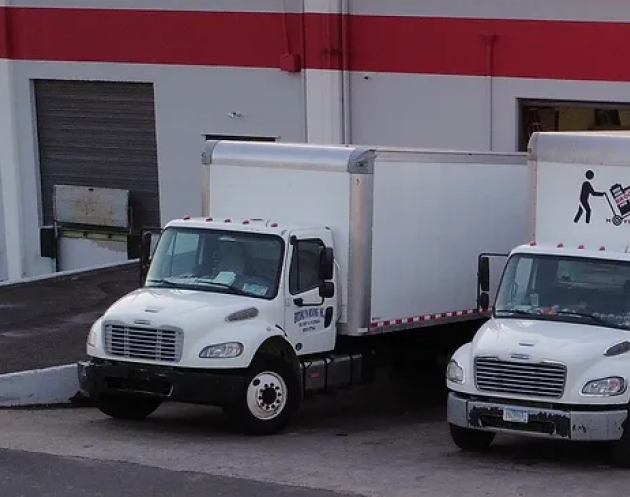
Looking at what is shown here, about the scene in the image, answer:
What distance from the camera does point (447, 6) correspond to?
23.6m

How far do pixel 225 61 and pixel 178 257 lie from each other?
1080cm

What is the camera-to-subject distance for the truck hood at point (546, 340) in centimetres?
1352

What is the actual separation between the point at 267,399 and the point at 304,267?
1.60 metres

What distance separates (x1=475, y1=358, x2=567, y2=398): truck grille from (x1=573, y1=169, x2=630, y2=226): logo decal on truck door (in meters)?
2.18

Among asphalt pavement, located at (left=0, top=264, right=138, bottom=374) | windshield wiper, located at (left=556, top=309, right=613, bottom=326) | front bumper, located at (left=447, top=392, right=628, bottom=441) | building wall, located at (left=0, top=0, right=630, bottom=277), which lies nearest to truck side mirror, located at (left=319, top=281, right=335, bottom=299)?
front bumper, located at (left=447, top=392, right=628, bottom=441)

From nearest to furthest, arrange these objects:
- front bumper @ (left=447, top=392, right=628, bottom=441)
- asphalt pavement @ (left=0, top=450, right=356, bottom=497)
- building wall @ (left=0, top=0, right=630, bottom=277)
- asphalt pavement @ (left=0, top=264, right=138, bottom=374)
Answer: asphalt pavement @ (left=0, top=450, right=356, bottom=497), front bumper @ (left=447, top=392, right=628, bottom=441), asphalt pavement @ (left=0, top=264, right=138, bottom=374), building wall @ (left=0, top=0, right=630, bottom=277)

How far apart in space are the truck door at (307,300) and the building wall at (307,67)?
8.03m

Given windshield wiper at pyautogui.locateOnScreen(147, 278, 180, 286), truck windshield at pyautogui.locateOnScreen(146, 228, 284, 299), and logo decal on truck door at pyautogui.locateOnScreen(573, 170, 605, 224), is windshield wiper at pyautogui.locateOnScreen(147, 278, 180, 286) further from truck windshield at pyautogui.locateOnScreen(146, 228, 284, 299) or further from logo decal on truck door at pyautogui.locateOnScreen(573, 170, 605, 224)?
logo decal on truck door at pyautogui.locateOnScreen(573, 170, 605, 224)

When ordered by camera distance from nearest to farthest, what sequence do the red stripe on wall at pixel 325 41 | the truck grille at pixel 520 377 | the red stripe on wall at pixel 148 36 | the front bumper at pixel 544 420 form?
1. the front bumper at pixel 544 420
2. the truck grille at pixel 520 377
3. the red stripe on wall at pixel 325 41
4. the red stripe on wall at pixel 148 36

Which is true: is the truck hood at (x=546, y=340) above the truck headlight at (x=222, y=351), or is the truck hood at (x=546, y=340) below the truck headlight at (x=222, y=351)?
above

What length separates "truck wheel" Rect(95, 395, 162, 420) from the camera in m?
15.8

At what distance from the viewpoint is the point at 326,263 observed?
15.8 metres

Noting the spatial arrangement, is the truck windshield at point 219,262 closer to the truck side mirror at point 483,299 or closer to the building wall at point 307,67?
the truck side mirror at point 483,299

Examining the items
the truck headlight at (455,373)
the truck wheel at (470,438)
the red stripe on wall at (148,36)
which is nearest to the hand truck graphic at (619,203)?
the truck headlight at (455,373)
